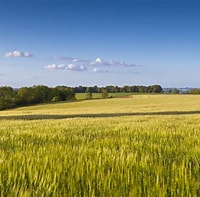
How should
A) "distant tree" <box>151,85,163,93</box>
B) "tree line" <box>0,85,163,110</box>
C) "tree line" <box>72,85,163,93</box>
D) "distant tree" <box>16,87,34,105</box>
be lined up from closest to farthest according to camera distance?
"tree line" <box>0,85,163,110</box> → "distant tree" <box>16,87,34,105</box> → "distant tree" <box>151,85,163,93</box> → "tree line" <box>72,85,163,93</box>

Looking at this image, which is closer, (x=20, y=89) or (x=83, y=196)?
(x=83, y=196)

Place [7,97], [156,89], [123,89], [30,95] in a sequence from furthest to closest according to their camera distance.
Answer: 1. [123,89]
2. [156,89]
3. [30,95]
4. [7,97]

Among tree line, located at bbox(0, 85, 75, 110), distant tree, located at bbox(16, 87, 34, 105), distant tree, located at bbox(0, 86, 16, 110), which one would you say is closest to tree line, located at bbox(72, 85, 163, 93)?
tree line, located at bbox(0, 85, 75, 110)

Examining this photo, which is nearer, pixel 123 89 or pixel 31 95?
pixel 31 95

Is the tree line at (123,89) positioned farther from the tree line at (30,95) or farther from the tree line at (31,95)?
the tree line at (30,95)

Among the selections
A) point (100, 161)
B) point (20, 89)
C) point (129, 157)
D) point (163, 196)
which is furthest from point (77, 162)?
point (20, 89)

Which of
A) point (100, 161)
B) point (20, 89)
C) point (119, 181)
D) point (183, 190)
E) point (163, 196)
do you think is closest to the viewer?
point (163, 196)

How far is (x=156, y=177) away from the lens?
86.1 inches

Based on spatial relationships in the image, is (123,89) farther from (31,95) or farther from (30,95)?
(30,95)

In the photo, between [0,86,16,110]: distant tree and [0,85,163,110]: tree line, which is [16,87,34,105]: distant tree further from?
[0,86,16,110]: distant tree

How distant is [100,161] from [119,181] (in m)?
0.41

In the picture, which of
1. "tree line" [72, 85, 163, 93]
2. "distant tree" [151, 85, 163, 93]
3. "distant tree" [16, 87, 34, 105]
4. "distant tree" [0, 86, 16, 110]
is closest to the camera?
"distant tree" [0, 86, 16, 110]

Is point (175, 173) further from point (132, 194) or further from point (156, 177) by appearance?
point (132, 194)

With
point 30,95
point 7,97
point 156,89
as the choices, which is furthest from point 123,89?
point 7,97
